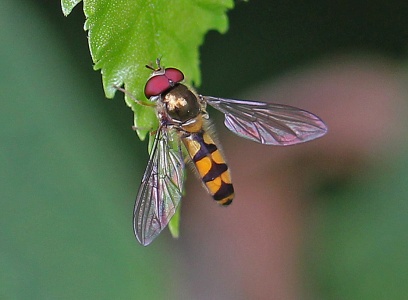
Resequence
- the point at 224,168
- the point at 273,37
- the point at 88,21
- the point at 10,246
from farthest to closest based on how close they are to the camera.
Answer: the point at 273,37, the point at 10,246, the point at 224,168, the point at 88,21

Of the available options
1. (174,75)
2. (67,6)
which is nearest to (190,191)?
(174,75)

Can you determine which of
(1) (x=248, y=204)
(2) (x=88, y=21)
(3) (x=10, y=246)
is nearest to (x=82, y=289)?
(3) (x=10, y=246)

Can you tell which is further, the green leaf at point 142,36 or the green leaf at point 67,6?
the green leaf at point 142,36

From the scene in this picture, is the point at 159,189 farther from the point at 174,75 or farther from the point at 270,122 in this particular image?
the point at 270,122

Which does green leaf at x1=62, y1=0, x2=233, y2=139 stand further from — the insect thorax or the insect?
the insect thorax

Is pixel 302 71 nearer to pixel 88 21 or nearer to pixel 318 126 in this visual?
pixel 318 126

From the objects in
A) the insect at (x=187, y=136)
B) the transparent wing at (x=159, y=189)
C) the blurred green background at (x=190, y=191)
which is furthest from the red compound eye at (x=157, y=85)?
the blurred green background at (x=190, y=191)

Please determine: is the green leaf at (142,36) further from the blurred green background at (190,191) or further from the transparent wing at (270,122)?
the blurred green background at (190,191)
